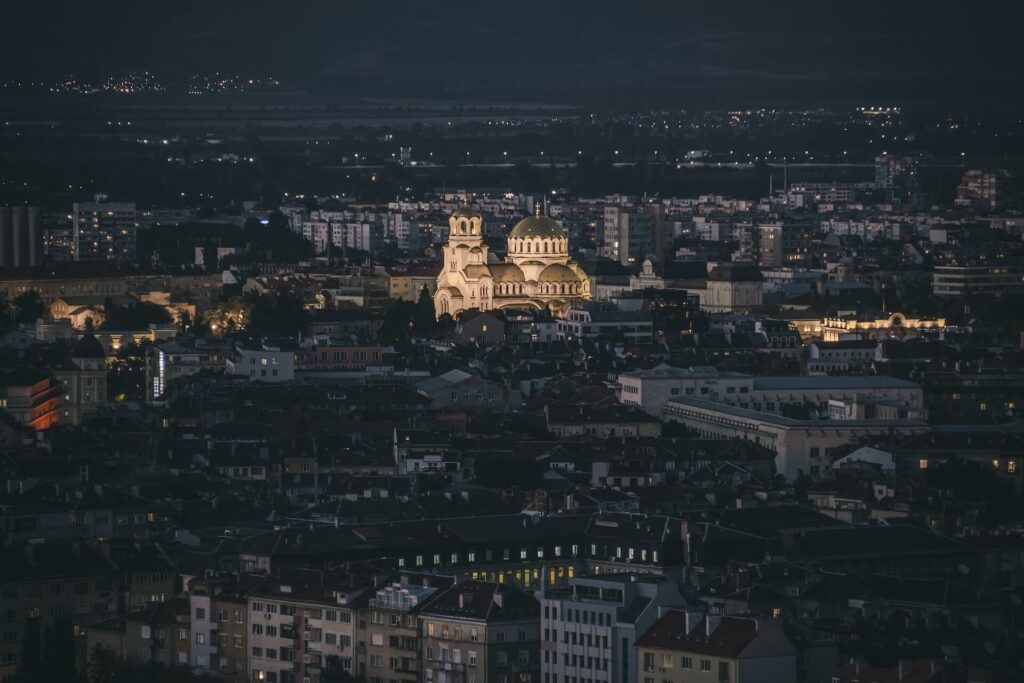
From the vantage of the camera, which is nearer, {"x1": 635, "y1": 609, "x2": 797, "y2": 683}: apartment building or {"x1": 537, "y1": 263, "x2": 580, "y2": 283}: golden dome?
{"x1": 635, "y1": 609, "x2": 797, "y2": 683}: apartment building

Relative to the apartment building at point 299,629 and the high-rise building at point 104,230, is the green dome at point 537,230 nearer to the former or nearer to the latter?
the high-rise building at point 104,230

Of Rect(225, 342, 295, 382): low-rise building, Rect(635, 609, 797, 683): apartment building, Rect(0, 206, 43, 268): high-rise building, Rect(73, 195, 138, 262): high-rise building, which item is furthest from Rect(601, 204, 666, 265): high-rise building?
Rect(635, 609, 797, 683): apartment building

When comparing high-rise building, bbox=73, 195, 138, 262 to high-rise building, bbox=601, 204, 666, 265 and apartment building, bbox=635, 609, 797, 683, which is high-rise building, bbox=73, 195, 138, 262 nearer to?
high-rise building, bbox=601, 204, 666, 265

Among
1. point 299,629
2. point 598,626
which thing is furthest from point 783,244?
point 598,626

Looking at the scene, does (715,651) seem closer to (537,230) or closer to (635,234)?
(537,230)

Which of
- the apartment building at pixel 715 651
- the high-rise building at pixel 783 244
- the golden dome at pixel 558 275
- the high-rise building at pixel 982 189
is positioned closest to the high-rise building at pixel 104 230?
the high-rise building at pixel 783 244

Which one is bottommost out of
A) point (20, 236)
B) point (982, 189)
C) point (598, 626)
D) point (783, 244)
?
point (982, 189)
